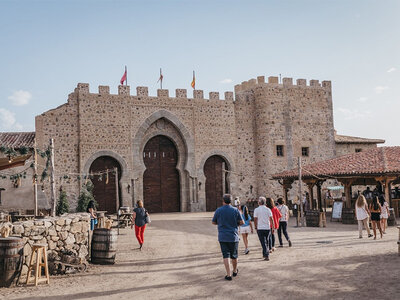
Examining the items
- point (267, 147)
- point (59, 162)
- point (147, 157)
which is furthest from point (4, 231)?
point (267, 147)

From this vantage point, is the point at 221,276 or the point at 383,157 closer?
the point at 221,276

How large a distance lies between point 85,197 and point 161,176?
220 inches

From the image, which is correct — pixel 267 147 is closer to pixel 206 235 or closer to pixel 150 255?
pixel 206 235

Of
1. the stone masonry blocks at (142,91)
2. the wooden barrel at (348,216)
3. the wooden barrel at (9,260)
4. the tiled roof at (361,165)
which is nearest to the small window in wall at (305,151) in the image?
the tiled roof at (361,165)

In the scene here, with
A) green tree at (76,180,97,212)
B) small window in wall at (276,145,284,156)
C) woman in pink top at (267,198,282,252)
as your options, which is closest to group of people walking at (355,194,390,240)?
woman in pink top at (267,198,282,252)

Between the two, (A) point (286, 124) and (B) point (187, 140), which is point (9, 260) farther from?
(A) point (286, 124)

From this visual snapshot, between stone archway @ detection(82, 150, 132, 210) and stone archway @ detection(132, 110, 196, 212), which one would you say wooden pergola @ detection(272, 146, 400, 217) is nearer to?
stone archway @ detection(132, 110, 196, 212)

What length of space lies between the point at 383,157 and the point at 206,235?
1006cm

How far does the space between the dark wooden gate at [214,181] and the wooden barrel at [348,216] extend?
10429 millimetres

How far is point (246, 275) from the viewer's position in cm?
793

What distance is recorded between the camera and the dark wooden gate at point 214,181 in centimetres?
2720

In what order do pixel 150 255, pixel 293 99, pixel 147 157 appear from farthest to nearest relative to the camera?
1. pixel 293 99
2. pixel 147 157
3. pixel 150 255

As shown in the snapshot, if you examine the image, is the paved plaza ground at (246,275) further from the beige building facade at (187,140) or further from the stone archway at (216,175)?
the stone archway at (216,175)

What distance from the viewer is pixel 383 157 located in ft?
64.0
